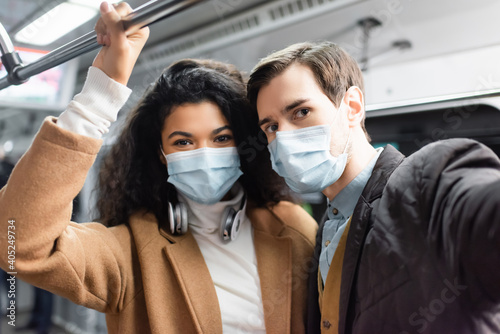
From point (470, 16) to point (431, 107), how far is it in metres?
0.56

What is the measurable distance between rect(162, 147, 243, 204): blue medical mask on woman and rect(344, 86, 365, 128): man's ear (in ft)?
1.67

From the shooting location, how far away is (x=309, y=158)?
1.46 meters

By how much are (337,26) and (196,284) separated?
6.45 feet

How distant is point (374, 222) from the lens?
1.27 metres

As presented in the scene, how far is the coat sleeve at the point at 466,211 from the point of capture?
2.95 feet

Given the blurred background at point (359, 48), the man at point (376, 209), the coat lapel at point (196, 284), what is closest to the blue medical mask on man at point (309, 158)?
the man at point (376, 209)

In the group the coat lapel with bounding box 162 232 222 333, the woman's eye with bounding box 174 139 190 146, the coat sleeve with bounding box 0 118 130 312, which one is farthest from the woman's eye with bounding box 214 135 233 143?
the coat sleeve with bounding box 0 118 130 312

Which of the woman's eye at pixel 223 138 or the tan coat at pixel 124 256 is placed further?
the woman's eye at pixel 223 138

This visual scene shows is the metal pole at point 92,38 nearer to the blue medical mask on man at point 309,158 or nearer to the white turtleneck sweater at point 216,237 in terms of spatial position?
the white turtleneck sweater at point 216,237

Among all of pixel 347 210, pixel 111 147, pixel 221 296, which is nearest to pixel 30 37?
pixel 111 147

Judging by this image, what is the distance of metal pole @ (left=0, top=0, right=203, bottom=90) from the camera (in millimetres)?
957

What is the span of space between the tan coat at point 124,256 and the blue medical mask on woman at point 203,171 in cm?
23

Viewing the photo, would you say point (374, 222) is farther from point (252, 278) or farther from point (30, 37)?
point (30, 37)

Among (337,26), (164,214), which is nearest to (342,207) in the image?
(164,214)
